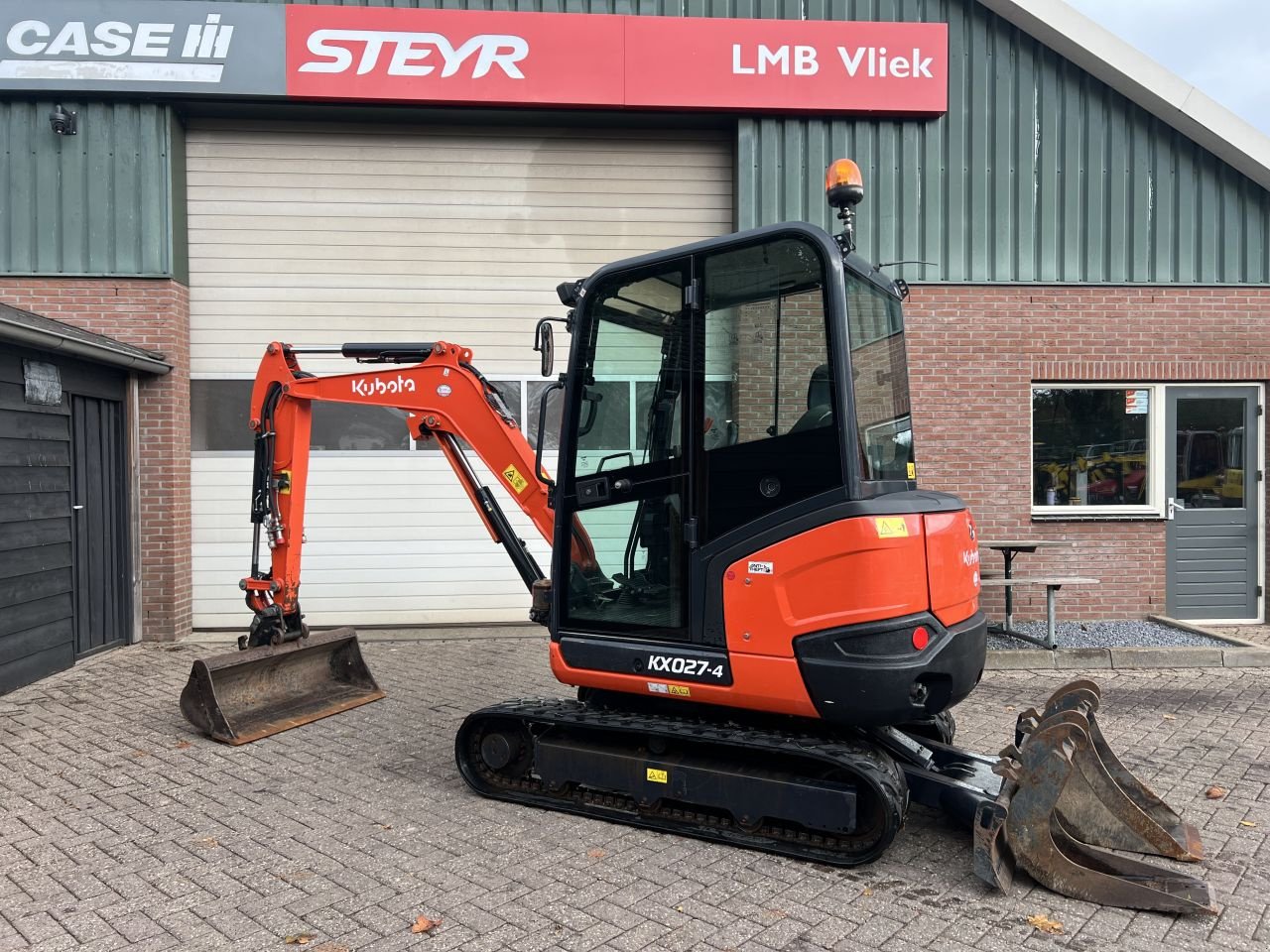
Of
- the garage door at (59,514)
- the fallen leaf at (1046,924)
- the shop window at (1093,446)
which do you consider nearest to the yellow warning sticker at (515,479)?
the fallen leaf at (1046,924)

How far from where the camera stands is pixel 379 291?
31.3 ft

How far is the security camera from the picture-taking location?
8.67 meters

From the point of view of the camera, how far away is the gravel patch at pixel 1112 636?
8242 mm

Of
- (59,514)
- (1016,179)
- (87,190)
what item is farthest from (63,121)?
(1016,179)

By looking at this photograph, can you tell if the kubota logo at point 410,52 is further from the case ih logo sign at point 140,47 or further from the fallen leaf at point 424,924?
the fallen leaf at point 424,924

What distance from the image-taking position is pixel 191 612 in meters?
9.38

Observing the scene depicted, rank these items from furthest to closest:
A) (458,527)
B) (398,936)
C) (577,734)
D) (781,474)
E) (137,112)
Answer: (458,527)
(137,112)
(577,734)
(781,474)
(398,936)

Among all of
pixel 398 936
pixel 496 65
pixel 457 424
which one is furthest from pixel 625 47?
pixel 398 936

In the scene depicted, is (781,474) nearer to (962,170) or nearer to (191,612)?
(962,170)

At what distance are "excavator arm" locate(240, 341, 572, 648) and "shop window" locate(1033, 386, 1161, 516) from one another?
255 inches

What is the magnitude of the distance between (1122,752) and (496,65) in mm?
8200

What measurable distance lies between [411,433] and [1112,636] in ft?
23.3

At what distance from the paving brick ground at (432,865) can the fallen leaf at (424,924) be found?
3 centimetres

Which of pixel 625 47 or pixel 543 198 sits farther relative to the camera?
pixel 543 198
